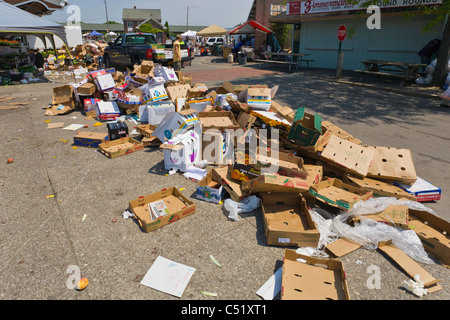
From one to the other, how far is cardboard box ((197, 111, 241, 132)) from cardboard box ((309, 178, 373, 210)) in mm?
1883

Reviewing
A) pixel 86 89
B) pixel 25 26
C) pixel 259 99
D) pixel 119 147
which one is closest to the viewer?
pixel 259 99

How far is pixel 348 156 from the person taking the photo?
3920 millimetres

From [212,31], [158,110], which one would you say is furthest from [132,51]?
[212,31]

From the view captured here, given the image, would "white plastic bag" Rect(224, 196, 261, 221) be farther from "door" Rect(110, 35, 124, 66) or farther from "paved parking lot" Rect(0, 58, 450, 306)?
"door" Rect(110, 35, 124, 66)

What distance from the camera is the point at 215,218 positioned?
3.39m

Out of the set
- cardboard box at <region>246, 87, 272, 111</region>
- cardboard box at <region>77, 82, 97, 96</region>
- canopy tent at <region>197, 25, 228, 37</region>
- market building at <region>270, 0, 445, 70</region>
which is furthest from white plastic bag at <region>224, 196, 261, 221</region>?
canopy tent at <region>197, 25, 228, 37</region>

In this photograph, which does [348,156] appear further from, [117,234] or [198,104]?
[198,104]

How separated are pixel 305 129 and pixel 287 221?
Answer: 1540 millimetres

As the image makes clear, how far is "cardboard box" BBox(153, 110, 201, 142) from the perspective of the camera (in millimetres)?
4668

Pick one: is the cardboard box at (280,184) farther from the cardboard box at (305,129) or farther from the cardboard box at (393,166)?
the cardboard box at (393,166)

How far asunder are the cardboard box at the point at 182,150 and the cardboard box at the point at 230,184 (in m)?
0.67

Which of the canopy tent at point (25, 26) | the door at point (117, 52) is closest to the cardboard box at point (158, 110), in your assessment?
the door at point (117, 52)

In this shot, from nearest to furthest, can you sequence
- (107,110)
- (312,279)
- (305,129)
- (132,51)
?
(312,279) → (305,129) → (107,110) → (132,51)

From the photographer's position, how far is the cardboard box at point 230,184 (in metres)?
3.54
